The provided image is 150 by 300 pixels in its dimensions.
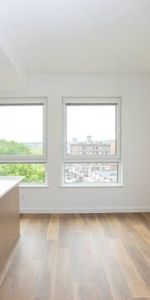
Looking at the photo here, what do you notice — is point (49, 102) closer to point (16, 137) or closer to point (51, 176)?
point (16, 137)

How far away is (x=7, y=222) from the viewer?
3498 mm

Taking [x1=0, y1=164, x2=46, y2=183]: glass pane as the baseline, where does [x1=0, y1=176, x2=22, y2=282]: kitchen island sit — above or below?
below

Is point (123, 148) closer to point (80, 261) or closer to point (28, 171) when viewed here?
point (28, 171)

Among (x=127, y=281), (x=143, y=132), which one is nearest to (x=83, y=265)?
(x=127, y=281)

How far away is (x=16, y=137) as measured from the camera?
20.3 ft

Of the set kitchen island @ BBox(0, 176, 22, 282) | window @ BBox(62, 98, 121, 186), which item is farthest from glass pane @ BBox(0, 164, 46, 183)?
kitchen island @ BBox(0, 176, 22, 282)

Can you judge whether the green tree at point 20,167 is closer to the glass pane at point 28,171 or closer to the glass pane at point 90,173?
the glass pane at point 28,171

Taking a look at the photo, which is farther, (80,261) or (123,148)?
(123,148)

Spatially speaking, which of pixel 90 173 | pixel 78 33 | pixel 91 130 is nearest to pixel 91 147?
pixel 91 130

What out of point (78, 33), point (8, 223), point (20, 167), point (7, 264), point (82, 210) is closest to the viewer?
point (7, 264)

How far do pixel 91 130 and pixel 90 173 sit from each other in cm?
85

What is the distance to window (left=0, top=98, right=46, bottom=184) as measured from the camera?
6.16 m

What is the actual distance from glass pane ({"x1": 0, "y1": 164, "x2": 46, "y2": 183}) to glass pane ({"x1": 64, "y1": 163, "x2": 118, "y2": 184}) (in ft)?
1.54

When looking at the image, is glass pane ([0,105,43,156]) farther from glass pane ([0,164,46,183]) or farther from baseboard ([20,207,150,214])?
baseboard ([20,207,150,214])
